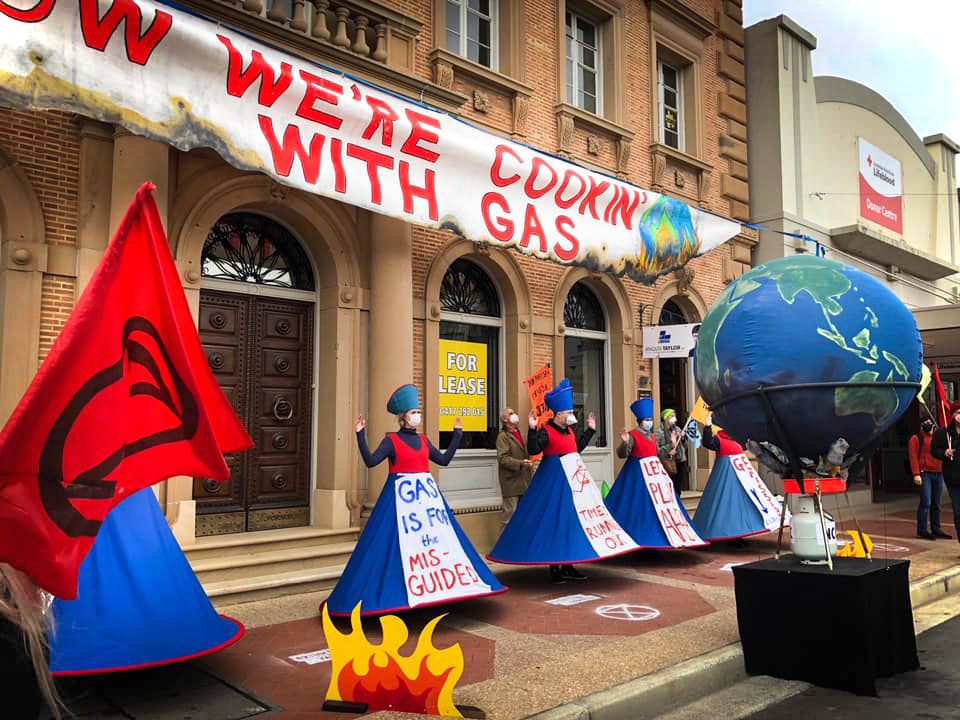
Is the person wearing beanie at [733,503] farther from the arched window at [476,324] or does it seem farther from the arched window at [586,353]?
the arched window at [476,324]

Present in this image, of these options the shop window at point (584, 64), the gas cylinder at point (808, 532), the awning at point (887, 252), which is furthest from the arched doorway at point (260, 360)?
Answer: the awning at point (887, 252)

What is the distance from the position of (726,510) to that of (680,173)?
6641 millimetres

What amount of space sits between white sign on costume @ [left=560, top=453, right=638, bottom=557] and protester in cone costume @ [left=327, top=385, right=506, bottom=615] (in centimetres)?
150

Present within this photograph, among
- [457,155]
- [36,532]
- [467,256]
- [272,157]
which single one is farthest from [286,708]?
[467,256]

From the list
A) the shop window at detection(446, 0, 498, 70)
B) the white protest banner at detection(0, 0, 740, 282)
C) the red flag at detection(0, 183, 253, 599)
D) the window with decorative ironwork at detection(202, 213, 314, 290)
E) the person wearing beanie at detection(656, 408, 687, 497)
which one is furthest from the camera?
the shop window at detection(446, 0, 498, 70)

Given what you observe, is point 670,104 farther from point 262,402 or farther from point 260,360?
point 262,402

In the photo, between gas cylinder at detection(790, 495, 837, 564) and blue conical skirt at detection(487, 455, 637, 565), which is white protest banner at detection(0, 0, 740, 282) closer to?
blue conical skirt at detection(487, 455, 637, 565)

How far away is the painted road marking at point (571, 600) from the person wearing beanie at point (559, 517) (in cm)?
32

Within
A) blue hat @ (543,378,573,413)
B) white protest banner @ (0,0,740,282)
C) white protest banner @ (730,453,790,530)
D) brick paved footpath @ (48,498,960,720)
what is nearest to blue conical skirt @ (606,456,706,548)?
brick paved footpath @ (48,498,960,720)

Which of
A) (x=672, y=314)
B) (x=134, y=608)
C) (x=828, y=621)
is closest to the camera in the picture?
(x=134, y=608)

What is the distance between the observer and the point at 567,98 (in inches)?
490

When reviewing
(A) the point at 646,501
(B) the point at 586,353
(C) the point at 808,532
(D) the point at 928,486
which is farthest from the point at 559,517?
(D) the point at 928,486

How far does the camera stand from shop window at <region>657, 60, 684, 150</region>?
1420 centimetres

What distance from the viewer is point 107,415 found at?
2.32 m
